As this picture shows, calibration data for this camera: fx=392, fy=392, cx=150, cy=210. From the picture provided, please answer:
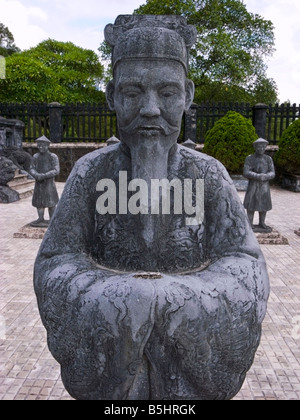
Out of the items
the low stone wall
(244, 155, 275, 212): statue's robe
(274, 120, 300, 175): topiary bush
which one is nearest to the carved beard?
(244, 155, 275, 212): statue's robe

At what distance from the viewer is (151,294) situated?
56.4 inches

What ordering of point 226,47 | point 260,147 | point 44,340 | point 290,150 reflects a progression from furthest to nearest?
point 226,47, point 290,150, point 260,147, point 44,340

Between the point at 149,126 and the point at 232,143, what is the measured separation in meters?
12.3

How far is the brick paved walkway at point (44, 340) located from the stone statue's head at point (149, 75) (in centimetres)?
217

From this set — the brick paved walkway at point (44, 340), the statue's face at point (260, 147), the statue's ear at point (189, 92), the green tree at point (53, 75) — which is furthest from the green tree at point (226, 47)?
the statue's ear at point (189, 92)

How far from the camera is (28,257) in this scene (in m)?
6.30

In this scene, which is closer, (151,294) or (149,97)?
(151,294)

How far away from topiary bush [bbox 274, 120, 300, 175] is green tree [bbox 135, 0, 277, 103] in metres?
6.93

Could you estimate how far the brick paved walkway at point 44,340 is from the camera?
2.99m

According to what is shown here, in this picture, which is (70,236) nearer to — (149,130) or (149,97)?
(149,130)

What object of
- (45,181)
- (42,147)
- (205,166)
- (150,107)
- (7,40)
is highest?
(7,40)

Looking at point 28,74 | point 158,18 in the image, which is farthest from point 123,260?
point 28,74

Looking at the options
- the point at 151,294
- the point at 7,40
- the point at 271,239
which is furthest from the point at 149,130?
the point at 7,40
